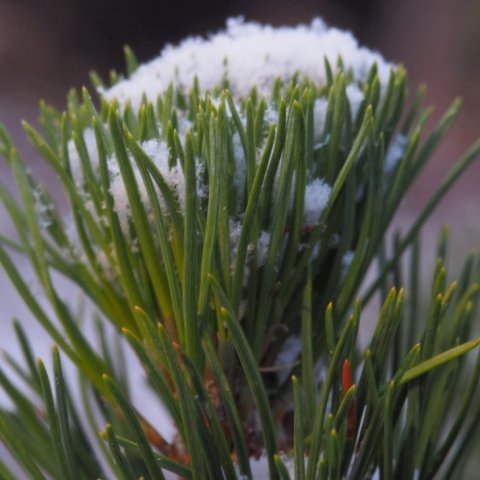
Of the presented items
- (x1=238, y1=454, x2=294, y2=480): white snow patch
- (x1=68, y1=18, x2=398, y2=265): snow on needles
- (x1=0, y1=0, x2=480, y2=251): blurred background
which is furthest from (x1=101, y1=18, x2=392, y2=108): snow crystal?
(x1=0, y1=0, x2=480, y2=251): blurred background

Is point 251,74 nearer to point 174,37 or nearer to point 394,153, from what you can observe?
point 394,153

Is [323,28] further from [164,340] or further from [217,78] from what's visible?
[164,340]

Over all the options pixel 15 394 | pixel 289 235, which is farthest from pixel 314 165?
pixel 15 394

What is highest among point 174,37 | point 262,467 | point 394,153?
point 174,37

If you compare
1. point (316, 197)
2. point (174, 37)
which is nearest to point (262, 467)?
point (316, 197)

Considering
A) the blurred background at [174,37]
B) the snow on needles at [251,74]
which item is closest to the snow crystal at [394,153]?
the snow on needles at [251,74]
